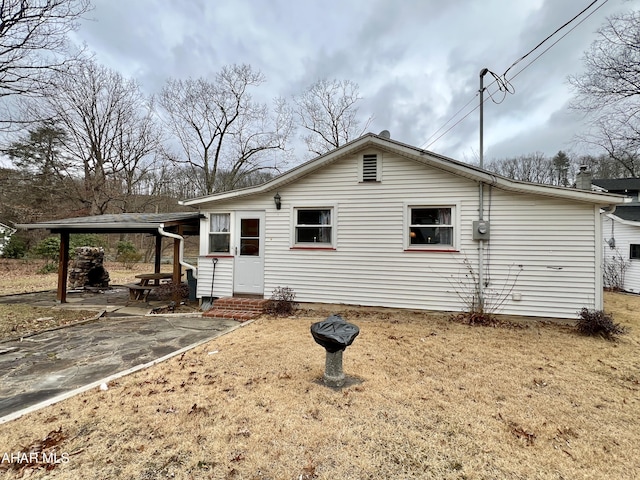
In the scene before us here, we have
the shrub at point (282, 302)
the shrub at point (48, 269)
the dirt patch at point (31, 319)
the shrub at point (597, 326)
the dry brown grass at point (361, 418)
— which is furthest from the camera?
the shrub at point (48, 269)

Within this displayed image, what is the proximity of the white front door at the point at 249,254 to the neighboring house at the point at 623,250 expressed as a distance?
1523cm

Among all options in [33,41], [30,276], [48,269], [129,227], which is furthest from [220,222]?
[48,269]

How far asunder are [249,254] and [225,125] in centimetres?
1760

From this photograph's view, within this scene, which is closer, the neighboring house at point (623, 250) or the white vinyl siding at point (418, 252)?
the white vinyl siding at point (418, 252)

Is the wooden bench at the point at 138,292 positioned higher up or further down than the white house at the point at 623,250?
further down

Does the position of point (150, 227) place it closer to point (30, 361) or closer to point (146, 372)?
point (30, 361)

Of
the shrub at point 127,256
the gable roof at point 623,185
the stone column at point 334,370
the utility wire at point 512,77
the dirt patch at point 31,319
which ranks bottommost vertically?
the dirt patch at point 31,319

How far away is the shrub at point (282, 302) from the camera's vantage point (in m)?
7.27

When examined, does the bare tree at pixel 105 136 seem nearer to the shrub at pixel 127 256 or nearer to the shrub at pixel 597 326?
the shrub at pixel 127 256

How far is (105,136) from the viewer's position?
2072 cm

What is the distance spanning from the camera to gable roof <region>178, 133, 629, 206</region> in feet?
19.4

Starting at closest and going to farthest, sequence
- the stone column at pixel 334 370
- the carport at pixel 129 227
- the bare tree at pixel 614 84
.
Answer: the stone column at pixel 334 370, the carport at pixel 129 227, the bare tree at pixel 614 84

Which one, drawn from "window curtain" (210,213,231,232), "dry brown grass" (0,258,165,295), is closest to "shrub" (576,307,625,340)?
"window curtain" (210,213,231,232)

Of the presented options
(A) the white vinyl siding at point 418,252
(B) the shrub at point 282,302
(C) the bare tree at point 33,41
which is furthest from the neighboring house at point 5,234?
(B) the shrub at point 282,302
